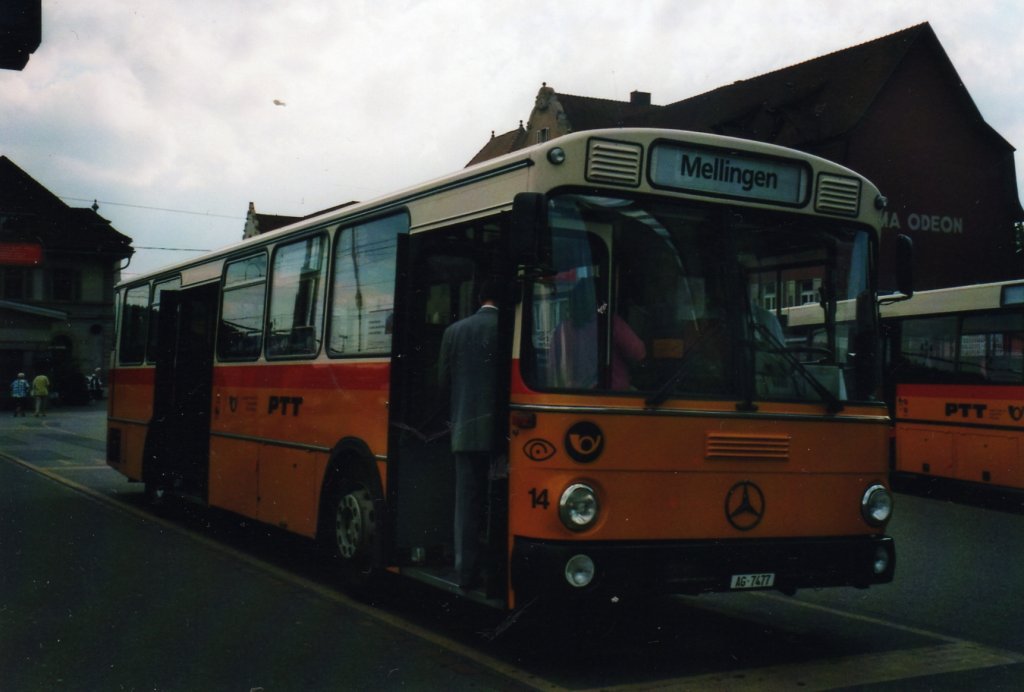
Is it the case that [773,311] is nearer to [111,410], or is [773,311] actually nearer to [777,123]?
[111,410]

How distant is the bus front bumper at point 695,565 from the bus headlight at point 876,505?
4.5 inches

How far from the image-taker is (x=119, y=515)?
13.9 m

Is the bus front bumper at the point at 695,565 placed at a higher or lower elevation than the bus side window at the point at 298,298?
lower

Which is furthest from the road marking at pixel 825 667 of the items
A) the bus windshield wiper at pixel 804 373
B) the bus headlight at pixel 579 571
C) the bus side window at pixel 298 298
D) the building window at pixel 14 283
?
the building window at pixel 14 283

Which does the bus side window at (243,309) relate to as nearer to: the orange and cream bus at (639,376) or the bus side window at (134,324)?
the orange and cream bus at (639,376)

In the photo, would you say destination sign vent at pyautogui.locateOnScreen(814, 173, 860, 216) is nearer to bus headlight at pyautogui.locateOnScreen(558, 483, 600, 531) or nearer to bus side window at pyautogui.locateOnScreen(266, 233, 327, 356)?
bus headlight at pyautogui.locateOnScreen(558, 483, 600, 531)

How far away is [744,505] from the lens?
6871 mm

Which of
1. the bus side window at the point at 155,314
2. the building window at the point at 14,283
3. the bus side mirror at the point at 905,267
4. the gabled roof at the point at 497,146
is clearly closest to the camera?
the bus side mirror at the point at 905,267

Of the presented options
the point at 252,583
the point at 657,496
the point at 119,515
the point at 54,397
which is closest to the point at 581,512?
the point at 657,496

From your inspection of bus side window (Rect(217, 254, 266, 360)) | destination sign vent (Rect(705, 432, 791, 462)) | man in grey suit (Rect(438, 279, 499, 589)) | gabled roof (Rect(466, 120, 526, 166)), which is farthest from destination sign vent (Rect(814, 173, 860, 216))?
gabled roof (Rect(466, 120, 526, 166))

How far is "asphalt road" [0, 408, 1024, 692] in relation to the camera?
6543mm

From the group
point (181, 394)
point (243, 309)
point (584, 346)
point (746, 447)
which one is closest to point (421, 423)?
point (584, 346)

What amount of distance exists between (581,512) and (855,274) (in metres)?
2.51

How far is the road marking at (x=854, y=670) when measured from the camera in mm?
6434
